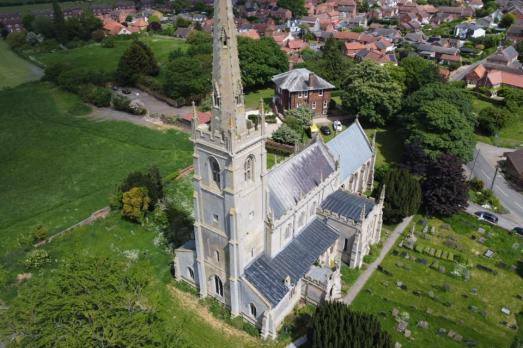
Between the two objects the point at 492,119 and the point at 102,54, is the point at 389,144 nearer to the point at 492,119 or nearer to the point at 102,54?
the point at 492,119

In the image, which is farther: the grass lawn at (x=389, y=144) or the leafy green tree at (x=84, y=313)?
the grass lawn at (x=389, y=144)

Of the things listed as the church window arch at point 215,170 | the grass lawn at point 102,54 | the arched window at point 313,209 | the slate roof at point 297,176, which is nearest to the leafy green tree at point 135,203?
the slate roof at point 297,176

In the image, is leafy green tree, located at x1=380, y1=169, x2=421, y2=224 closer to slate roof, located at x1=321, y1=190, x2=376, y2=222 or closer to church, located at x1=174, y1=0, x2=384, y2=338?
church, located at x1=174, y1=0, x2=384, y2=338

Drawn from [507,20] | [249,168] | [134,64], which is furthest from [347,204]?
[507,20]

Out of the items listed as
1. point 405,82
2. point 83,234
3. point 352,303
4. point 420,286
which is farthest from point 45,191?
point 405,82

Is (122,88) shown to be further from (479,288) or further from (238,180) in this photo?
(479,288)

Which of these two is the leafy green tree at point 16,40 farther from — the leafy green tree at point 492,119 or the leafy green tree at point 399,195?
the leafy green tree at point 492,119

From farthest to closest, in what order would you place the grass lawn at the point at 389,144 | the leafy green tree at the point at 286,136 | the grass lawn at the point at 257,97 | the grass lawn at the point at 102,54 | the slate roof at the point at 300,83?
1. the grass lawn at the point at 102,54
2. the grass lawn at the point at 257,97
3. the slate roof at the point at 300,83
4. the leafy green tree at the point at 286,136
5. the grass lawn at the point at 389,144
